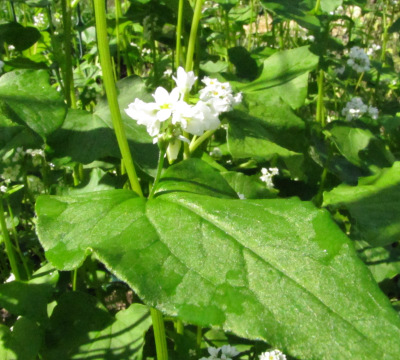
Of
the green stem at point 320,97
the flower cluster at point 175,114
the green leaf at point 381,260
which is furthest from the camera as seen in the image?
the green stem at point 320,97

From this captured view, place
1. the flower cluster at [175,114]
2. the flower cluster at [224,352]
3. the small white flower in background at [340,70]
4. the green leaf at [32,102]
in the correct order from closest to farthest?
1. the flower cluster at [175,114]
2. the green leaf at [32,102]
3. the flower cluster at [224,352]
4. the small white flower in background at [340,70]

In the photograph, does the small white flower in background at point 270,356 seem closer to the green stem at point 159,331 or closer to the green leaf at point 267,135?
the green stem at point 159,331

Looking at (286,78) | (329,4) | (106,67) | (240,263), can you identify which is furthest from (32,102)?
(329,4)

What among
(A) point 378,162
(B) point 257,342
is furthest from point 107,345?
(A) point 378,162

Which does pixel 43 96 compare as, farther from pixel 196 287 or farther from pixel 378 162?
pixel 378 162

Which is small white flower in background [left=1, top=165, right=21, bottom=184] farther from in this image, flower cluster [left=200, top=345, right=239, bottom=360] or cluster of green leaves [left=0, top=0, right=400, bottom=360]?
flower cluster [left=200, top=345, right=239, bottom=360]

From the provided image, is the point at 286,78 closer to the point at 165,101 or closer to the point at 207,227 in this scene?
the point at 165,101

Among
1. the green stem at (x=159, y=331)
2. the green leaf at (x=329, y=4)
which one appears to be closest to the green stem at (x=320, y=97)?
the green leaf at (x=329, y=4)

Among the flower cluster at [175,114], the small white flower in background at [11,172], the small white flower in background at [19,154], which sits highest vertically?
the flower cluster at [175,114]
